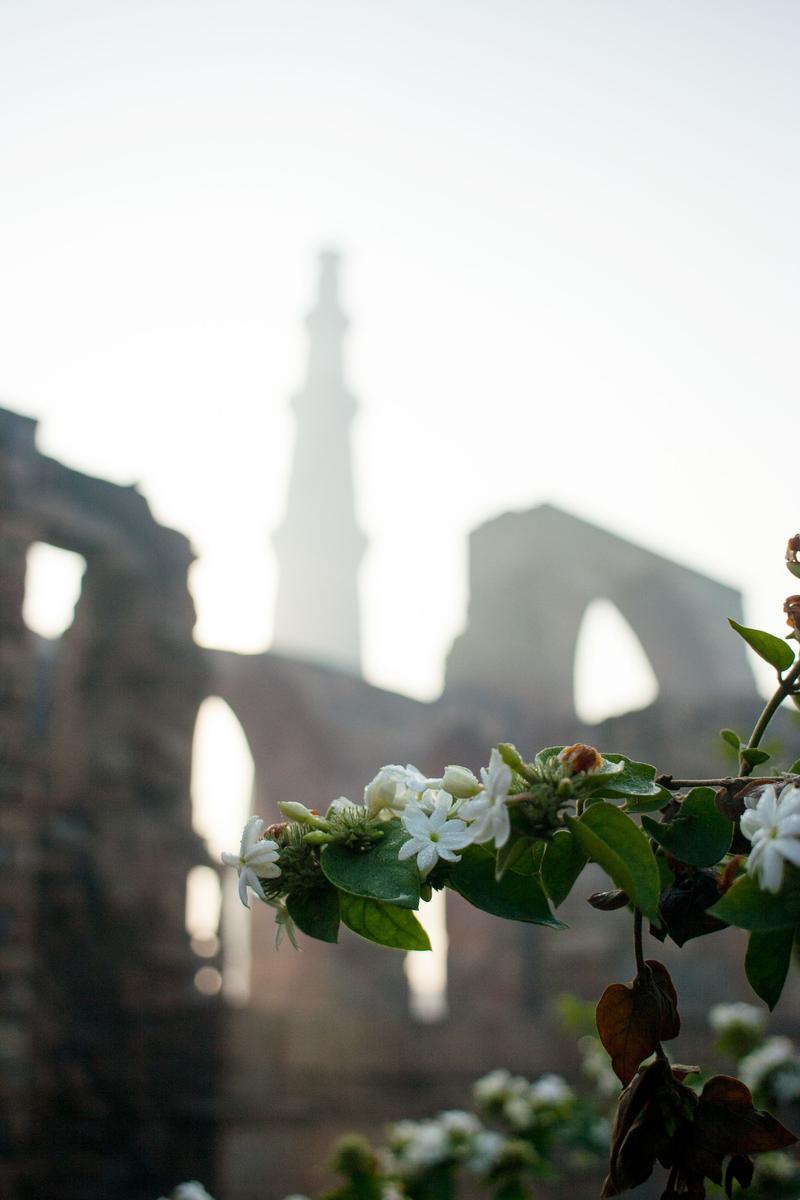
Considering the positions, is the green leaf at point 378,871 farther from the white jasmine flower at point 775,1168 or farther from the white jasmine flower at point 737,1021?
the white jasmine flower at point 737,1021

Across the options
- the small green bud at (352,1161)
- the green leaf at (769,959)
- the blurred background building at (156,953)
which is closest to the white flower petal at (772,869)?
the green leaf at (769,959)

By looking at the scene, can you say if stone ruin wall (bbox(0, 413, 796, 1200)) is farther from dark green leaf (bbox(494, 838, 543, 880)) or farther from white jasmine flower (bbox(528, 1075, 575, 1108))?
dark green leaf (bbox(494, 838, 543, 880))

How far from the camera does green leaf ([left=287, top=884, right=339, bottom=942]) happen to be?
116 centimetres

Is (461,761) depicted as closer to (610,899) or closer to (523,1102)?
(523,1102)

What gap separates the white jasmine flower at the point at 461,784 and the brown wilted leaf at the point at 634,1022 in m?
0.24

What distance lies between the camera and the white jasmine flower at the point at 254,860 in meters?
1.17

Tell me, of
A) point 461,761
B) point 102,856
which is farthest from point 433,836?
point 461,761

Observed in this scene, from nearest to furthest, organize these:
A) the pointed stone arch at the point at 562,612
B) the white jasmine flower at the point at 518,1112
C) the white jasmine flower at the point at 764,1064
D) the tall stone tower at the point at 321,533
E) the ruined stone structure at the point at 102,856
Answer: the white jasmine flower at the point at 518,1112, the white jasmine flower at the point at 764,1064, the ruined stone structure at the point at 102,856, the pointed stone arch at the point at 562,612, the tall stone tower at the point at 321,533

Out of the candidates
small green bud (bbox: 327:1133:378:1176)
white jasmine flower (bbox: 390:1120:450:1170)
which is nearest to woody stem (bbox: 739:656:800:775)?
small green bud (bbox: 327:1133:378:1176)

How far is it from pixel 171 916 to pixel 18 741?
285 centimetres

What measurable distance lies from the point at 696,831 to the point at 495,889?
207 millimetres

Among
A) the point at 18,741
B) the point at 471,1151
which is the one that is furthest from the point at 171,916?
the point at 471,1151

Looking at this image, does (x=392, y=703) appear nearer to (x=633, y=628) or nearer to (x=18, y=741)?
(x=633, y=628)

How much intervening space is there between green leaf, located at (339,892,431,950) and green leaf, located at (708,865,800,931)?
0.30 m
